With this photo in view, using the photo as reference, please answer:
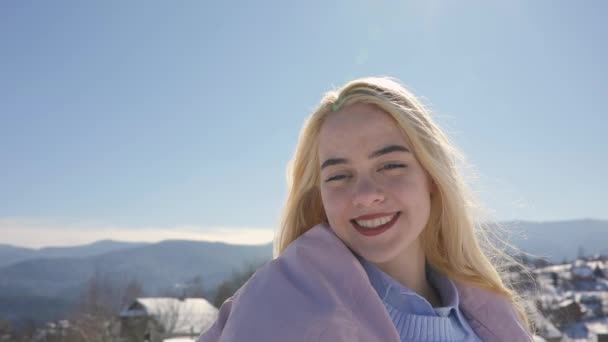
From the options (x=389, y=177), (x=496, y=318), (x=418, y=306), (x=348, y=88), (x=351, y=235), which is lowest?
(x=496, y=318)

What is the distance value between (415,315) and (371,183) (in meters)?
0.49

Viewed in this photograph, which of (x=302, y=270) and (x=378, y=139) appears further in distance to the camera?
(x=378, y=139)

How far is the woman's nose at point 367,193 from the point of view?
6.18 ft

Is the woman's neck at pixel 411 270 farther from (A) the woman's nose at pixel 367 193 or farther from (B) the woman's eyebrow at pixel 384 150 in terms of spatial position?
(B) the woman's eyebrow at pixel 384 150

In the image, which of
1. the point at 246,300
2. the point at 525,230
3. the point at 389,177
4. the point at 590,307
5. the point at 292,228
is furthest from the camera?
the point at 590,307

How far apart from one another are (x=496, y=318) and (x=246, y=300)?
1.28 metres

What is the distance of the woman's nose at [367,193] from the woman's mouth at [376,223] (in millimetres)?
60

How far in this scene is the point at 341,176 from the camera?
6.55 ft

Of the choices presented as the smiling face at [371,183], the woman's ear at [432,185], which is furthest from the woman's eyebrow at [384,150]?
the woman's ear at [432,185]

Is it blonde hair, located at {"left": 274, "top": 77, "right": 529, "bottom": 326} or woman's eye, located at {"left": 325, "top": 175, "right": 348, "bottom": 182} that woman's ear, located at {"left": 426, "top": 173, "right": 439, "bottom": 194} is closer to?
blonde hair, located at {"left": 274, "top": 77, "right": 529, "bottom": 326}

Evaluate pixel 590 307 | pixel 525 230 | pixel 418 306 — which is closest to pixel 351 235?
pixel 418 306

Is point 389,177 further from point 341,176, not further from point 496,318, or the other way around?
point 496,318

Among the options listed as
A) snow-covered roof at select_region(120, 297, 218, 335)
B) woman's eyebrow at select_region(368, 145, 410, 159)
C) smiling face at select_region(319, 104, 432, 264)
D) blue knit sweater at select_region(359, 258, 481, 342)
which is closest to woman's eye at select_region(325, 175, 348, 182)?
smiling face at select_region(319, 104, 432, 264)

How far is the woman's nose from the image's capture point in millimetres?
1884
